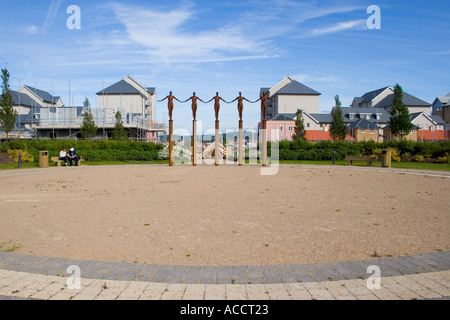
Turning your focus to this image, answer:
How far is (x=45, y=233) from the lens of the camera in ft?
20.1

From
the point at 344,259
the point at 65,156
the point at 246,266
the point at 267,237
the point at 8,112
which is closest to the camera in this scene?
the point at 246,266

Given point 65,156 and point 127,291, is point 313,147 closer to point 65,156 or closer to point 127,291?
point 65,156

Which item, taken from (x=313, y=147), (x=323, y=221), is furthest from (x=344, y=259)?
(x=313, y=147)

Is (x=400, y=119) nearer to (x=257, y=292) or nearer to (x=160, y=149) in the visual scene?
(x=160, y=149)

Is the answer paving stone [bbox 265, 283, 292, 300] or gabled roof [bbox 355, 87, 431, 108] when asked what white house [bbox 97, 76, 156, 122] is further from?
paving stone [bbox 265, 283, 292, 300]

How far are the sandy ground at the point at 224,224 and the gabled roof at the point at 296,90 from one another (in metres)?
68.0

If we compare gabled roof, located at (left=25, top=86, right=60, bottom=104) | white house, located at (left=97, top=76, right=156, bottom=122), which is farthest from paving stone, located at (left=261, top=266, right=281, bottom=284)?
gabled roof, located at (left=25, top=86, right=60, bottom=104)

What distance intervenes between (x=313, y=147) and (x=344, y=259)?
86.8ft

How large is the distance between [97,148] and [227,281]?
2762 centimetres

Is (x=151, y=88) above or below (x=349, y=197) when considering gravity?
above

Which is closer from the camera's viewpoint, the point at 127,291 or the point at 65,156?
the point at 127,291

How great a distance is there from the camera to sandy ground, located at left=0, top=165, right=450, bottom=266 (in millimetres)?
5031
